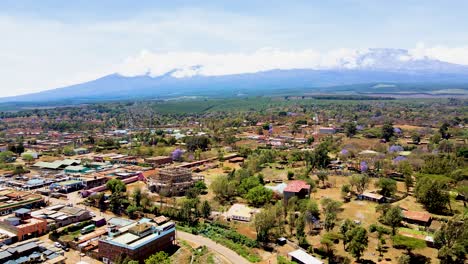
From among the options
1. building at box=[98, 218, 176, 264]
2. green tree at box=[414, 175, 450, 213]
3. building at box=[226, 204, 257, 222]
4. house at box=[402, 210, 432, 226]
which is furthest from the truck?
green tree at box=[414, 175, 450, 213]

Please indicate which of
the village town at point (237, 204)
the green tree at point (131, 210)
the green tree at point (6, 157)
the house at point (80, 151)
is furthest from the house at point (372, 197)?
the green tree at point (6, 157)

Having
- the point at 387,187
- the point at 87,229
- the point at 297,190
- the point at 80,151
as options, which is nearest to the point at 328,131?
the point at 387,187

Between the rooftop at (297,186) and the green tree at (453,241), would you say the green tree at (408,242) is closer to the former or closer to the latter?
the green tree at (453,241)

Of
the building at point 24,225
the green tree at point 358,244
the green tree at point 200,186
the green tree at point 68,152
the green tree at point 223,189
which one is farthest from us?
the green tree at point 68,152

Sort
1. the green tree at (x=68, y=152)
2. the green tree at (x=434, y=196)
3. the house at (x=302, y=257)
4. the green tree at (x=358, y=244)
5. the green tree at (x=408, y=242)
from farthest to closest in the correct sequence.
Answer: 1. the green tree at (x=68, y=152)
2. the green tree at (x=434, y=196)
3. the green tree at (x=408, y=242)
4. the green tree at (x=358, y=244)
5. the house at (x=302, y=257)

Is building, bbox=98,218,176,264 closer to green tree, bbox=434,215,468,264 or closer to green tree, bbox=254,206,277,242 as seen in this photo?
green tree, bbox=254,206,277,242

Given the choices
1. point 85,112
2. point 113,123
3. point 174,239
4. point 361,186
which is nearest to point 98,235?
point 174,239

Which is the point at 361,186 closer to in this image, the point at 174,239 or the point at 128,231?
the point at 174,239
